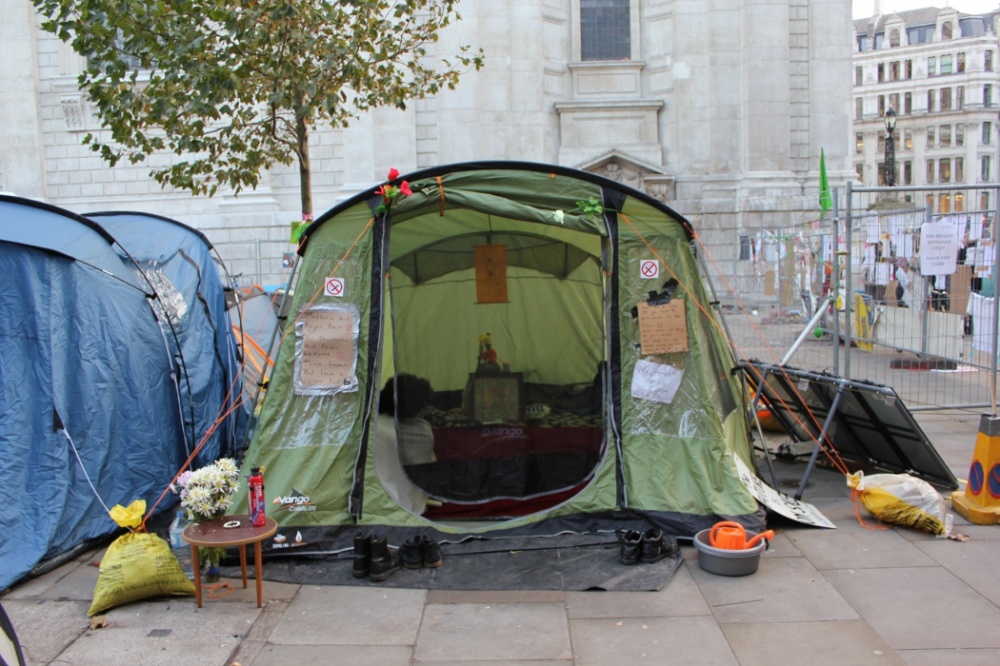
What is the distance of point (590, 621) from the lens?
413cm

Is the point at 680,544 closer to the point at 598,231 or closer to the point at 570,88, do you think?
the point at 598,231

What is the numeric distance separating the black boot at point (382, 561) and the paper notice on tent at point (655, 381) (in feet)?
5.78

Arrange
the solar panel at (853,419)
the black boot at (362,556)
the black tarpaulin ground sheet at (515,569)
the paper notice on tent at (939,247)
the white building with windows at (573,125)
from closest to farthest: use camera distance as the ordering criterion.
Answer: the black tarpaulin ground sheet at (515,569) → the black boot at (362,556) → the solar panel at (853,419) → the paper notice on tent at (939,247) → the white building with windows at (573,125)

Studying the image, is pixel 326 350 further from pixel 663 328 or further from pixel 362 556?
pixel 663 328

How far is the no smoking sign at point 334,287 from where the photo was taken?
5.29 m

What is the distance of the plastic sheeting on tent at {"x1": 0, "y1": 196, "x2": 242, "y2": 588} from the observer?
4926 mm

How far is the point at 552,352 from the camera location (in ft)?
23.5

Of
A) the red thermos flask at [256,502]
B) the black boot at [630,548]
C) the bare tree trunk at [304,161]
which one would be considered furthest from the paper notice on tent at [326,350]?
the bare tree trunk at [304,161]

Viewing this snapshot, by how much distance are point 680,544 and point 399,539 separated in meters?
1.66

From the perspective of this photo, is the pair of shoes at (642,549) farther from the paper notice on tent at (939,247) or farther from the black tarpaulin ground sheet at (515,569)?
the paper notice on tent at (939,247)

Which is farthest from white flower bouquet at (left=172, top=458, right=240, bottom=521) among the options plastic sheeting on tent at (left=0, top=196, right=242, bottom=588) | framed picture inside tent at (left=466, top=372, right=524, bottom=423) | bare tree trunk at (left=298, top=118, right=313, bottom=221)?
bare tree trunk at (left=298, top=118, right=313, bottom=221)

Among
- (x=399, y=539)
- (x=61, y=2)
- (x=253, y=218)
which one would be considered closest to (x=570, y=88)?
(x=253, y=218)

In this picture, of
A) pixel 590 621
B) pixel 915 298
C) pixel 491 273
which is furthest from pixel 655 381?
pixel 915 298

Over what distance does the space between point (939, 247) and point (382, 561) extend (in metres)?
6.05
